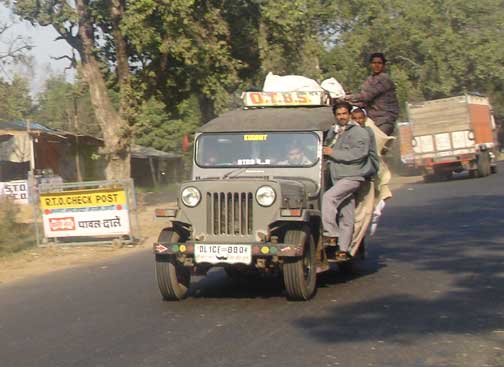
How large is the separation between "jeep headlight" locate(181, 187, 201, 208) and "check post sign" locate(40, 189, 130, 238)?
244 inches

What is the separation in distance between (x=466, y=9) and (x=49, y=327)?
4556cm

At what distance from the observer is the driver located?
31.0 ft

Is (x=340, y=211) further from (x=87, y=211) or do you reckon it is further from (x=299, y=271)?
(x=87, y=211)

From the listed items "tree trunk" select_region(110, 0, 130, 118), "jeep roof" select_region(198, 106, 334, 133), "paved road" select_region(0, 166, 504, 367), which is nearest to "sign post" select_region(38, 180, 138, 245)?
"paved road" select_region(0, 166, 504, 367)

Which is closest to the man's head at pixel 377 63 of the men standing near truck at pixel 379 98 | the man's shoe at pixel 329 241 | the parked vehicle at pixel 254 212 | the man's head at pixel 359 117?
the men standing near truck at pixel 379 98

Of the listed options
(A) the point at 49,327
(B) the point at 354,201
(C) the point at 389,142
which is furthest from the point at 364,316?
(C) the point at 389,142

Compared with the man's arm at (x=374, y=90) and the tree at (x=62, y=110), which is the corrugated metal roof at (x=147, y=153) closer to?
the tree at (x=62, y=110)

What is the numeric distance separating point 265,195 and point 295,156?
1232 millimetres

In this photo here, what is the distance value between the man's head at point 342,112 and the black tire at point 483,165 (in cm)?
2220

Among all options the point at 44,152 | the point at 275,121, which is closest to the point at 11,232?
the point at 275,121

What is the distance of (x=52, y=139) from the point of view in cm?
3556

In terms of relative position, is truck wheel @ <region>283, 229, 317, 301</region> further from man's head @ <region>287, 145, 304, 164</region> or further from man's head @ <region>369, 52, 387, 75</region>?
man's head @ <region>369, 52, 387, 75</region>

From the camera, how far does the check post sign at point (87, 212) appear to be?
1477 cm

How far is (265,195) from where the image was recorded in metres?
8.38
